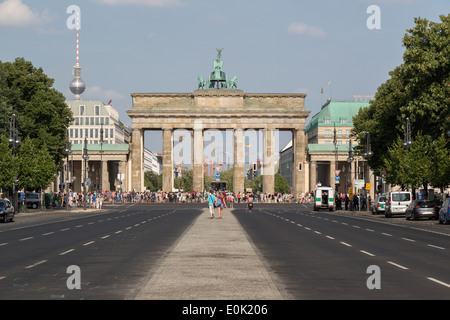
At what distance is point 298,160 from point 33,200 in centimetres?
6323

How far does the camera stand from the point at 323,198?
84.1 m

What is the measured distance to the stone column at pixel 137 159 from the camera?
136 meters

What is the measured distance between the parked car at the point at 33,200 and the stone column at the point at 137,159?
52.5 metres

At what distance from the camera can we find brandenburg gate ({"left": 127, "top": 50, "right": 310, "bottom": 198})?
136 metres

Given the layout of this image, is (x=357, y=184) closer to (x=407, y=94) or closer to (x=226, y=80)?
(x=407, y=94)

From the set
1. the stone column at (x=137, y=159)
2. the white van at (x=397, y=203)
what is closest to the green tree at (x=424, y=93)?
the white van at (x=397, y=203)

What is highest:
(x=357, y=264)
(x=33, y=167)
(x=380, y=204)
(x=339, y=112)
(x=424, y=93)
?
(x=339, y=112)

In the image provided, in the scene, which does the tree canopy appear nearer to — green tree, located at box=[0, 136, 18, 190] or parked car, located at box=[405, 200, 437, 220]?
green tree, located at box=[0, 136, 18, 190]

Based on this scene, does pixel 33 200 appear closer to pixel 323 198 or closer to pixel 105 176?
pixel 323 198

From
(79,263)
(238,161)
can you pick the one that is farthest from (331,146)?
(79,263)

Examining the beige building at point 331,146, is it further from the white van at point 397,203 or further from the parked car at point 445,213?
the parked car at point 445,213

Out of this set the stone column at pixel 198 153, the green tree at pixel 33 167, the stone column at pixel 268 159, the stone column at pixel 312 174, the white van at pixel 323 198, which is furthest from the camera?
the stone column at pixel 312 174
